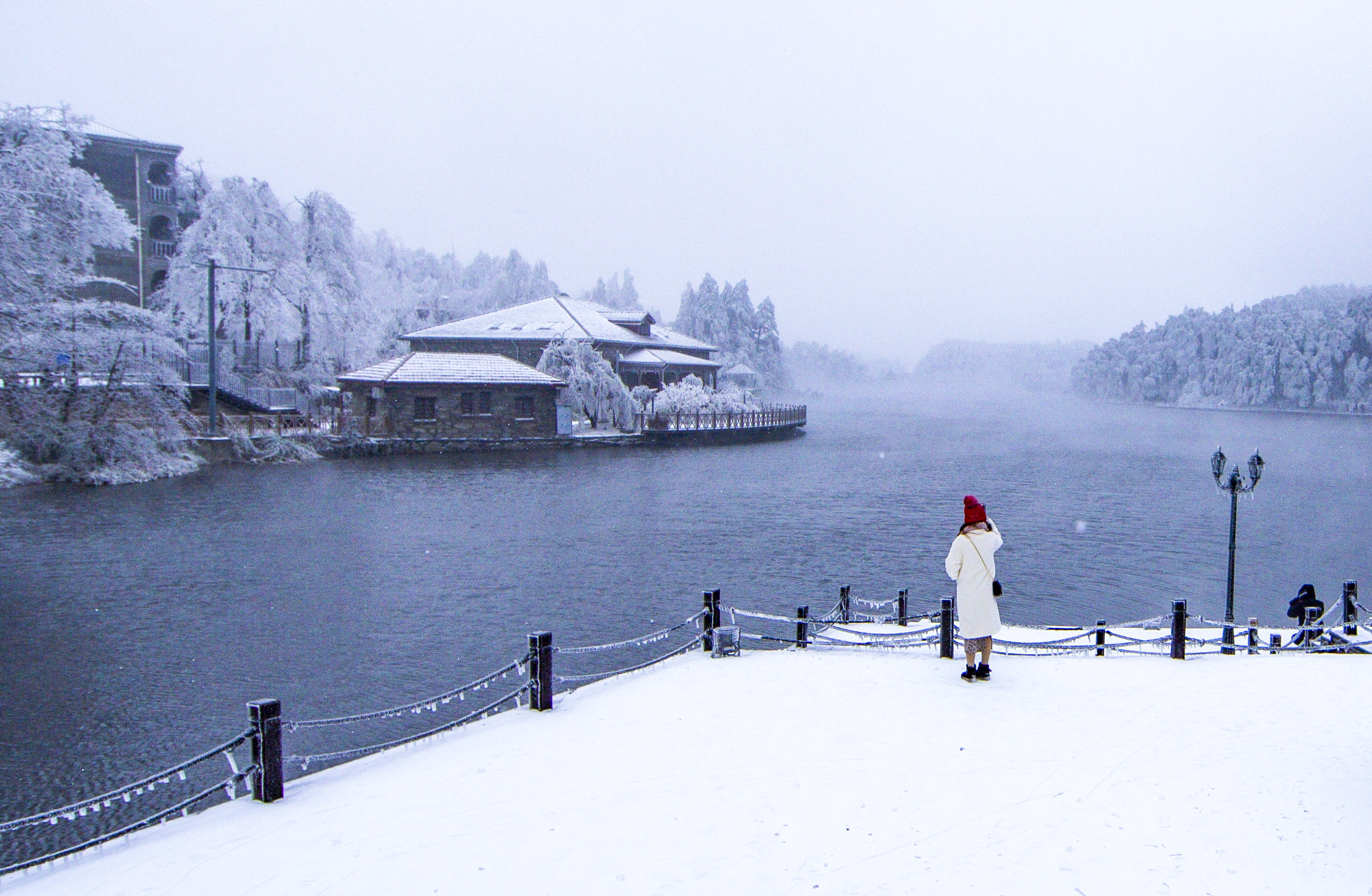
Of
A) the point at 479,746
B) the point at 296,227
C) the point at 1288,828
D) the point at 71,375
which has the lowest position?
the point at 479,746

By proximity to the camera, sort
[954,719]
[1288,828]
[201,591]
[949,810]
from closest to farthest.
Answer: [1288,828] < [949,810] < [954,719] < [201,591]

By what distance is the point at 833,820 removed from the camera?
19.8 ft

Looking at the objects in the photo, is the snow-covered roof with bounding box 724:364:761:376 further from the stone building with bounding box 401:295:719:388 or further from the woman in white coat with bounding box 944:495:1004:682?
the woman in white coat with bounding box 944:495:1004:682

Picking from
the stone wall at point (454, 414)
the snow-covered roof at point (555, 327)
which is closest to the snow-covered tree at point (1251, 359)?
the snow-covered roof at point (555, 327)

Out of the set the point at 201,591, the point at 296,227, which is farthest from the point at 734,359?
the point at 201,591

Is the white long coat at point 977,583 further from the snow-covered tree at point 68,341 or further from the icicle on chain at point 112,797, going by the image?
the snow-covered tree at point 68,341

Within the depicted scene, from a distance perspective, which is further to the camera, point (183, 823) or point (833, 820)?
point (183, 823)

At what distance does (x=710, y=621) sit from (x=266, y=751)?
5427mm

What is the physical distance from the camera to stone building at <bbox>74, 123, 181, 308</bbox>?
60.7m

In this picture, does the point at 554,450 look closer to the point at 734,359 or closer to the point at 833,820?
the point at 833,820

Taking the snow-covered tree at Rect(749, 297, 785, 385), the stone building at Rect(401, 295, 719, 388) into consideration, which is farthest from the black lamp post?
the snow-covered tree at Rect(749, 297, 785, 385)

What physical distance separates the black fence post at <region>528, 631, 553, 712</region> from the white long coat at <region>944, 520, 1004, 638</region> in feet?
13.8

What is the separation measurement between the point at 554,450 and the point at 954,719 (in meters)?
42.8

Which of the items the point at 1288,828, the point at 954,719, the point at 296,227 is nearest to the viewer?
the point at 1288,828
